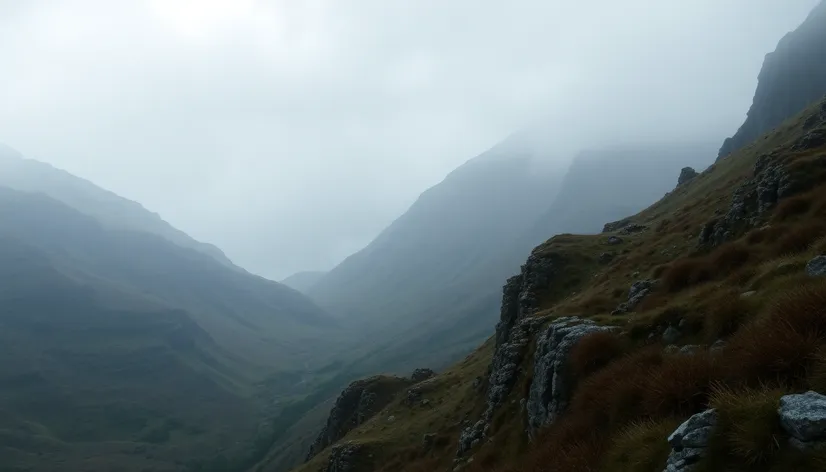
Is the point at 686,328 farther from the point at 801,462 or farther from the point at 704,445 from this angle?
the point at 801,462

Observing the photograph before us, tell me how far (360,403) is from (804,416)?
96.7 meters

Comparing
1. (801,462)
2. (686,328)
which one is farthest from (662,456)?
(686,328)

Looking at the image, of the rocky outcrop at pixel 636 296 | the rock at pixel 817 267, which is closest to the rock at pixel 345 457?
the rocky outcrop at pixel 636 296

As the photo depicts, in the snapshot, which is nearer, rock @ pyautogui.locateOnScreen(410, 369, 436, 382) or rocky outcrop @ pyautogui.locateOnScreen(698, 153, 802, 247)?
rocky outcrop @ pyautogui.locateOnScreen(698, 153, 802, 247)

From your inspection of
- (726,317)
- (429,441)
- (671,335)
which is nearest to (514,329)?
(429,441)

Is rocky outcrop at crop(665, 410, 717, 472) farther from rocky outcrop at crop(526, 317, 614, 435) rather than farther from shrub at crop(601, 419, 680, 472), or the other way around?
rocky outcrop at crop(526, 317, 614, 435)

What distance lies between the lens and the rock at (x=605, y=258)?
2017 inches

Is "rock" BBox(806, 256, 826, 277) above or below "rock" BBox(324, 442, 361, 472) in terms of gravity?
above

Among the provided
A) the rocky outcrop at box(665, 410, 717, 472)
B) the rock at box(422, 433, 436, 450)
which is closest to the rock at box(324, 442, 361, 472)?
the rock at box(422, 433, 436, 450)

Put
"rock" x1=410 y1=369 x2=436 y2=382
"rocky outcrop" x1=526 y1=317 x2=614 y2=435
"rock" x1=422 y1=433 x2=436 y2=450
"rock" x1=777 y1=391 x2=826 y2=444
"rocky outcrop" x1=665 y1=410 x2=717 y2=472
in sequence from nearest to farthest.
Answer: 1. "rock" x1=777 y1=391 x2=826 y2=444
2. "rocky outcrop" x1=665 y1=410 x2=717 y2=472
3. "rocky outcrop" x1=526 y1=317 x2=614 y2=435
4. "rock" x1=422 y1=433 x2=436 y2=450
5. "rock" x1=410 y1=369 x2=436 y2=382

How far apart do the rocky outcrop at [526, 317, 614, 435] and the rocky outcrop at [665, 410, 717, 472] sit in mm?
9454

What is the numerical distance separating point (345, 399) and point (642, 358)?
3781 inches

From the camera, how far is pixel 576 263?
52.3 metres

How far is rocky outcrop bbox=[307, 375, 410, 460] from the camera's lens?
95.3m
